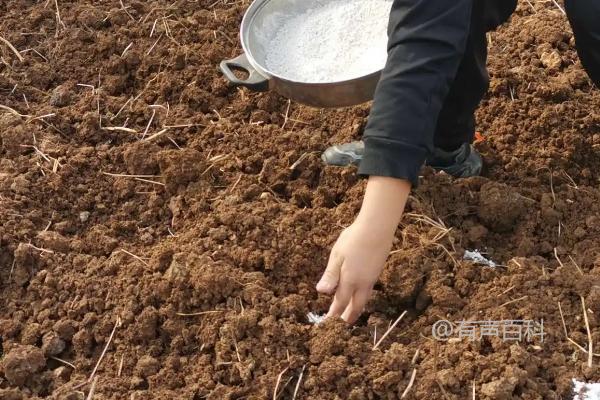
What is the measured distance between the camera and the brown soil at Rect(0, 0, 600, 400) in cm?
152

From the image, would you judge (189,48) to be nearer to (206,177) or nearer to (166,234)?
(206,177)

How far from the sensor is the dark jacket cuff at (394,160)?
4.37ft

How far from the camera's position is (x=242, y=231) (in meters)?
1.77

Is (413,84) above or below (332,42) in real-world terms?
above

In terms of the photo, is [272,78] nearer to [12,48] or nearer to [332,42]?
[332,42]

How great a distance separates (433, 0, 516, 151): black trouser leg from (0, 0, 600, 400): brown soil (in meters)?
0.12

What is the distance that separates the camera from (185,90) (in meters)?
2.21

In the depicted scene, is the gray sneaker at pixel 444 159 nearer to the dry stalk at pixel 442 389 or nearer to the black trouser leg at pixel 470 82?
the black trouser leg at pixel 470 82

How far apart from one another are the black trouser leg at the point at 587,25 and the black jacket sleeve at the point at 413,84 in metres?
0.36

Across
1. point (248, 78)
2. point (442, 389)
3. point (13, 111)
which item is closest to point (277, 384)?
point (442, 389)

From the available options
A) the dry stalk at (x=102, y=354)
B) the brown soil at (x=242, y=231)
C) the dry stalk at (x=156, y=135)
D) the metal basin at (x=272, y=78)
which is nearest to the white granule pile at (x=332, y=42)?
the metal basin at (x=272, y=78)

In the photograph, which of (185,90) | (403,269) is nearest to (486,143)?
(403,269)

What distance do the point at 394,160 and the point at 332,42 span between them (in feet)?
2.47

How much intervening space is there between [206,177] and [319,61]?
1.33 feet
